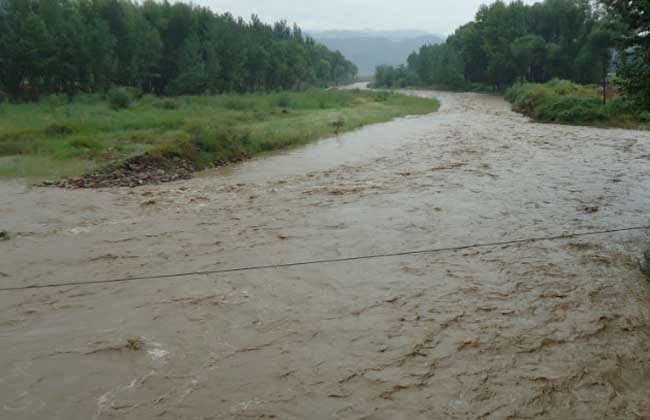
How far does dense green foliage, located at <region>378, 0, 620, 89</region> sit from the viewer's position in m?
50.4

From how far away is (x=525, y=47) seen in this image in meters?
54.9

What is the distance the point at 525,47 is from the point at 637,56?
5243 centimetres

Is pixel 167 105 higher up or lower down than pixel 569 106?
higher up

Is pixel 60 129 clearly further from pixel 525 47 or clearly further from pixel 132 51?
pixel 525 47

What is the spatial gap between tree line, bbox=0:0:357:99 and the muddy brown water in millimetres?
30268

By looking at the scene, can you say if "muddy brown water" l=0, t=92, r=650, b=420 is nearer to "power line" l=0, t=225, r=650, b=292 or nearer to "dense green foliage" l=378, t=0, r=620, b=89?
"power line" l=0, t=225, r=650, b=292

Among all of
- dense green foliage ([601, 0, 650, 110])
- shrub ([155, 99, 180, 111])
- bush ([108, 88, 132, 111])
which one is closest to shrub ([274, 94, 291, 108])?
shrub ([155, 99, 180, 111])

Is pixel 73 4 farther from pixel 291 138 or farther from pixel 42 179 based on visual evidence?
pixel 42 179

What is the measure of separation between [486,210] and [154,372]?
24.3ft

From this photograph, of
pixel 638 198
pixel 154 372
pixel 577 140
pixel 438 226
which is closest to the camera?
pixel 154 372

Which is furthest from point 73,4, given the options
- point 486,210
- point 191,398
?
point 191,398

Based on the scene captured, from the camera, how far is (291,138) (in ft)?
67.5

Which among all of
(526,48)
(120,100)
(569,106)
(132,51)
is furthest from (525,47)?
(120,100)

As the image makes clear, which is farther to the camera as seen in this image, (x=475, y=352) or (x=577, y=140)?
(x=577, y=140)
